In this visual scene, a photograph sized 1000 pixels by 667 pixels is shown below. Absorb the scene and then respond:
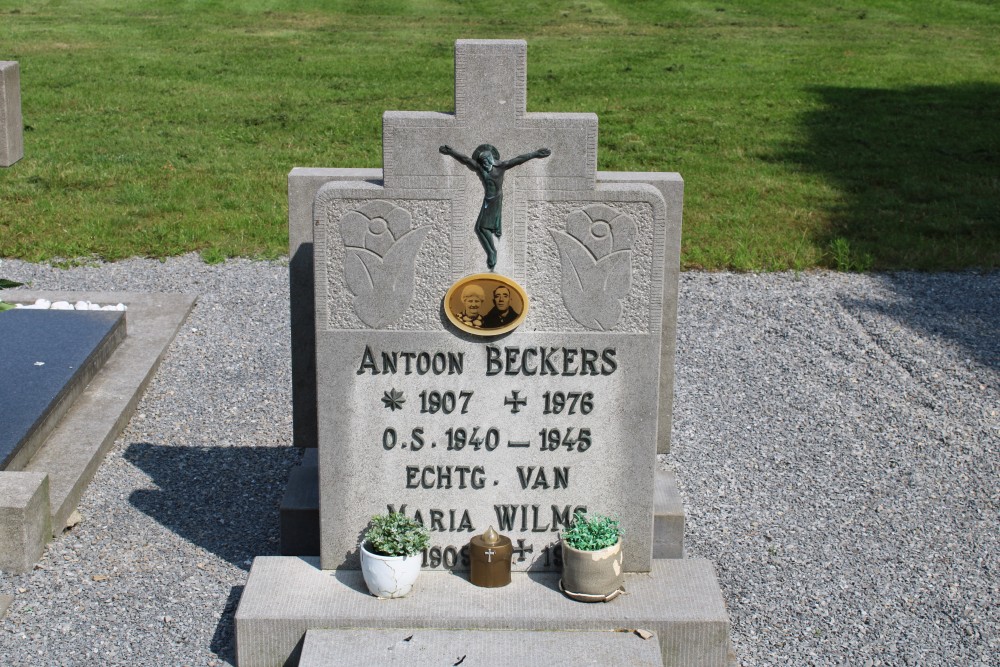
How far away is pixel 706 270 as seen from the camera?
36.7ft

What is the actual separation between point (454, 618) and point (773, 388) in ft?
13.0

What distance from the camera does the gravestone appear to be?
17.3 ft

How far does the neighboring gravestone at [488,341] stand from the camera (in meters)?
5.28

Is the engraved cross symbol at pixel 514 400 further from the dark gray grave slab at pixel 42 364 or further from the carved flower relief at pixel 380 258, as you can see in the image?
the dark gray grave slab at pixel 42 364

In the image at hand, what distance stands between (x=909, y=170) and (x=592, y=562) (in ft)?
35.2

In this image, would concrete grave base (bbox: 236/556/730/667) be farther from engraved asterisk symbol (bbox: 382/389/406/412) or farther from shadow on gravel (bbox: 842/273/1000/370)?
shadow on gravel (bbox: 842/273/1000/370)

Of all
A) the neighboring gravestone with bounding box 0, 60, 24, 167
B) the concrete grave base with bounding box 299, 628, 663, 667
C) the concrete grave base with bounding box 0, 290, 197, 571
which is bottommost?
the concrete grave base with bounding box 299, 628, 663, 667

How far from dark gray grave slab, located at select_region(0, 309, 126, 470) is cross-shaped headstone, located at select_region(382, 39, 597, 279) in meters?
2.84

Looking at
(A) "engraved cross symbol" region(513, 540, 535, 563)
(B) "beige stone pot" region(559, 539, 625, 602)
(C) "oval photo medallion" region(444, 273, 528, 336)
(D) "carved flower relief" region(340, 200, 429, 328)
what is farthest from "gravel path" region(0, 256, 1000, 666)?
(C) "oval photo medallion" region(444, 273, 528, 336)

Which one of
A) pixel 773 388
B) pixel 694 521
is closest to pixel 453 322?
pixel 694 521

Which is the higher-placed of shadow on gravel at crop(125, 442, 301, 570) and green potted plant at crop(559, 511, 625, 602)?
green potted plant at crop(559, 511, 625, 602)

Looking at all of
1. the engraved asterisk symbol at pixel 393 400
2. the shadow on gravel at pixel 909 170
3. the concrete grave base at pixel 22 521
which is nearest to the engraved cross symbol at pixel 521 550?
Answer: the engraved asterisk symbol at pixel 393 400

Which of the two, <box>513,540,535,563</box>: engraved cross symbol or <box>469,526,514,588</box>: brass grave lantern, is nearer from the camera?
<box>469,526,514,588</box>: brass grave lantern

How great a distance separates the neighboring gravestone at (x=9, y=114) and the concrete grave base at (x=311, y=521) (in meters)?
2.65
